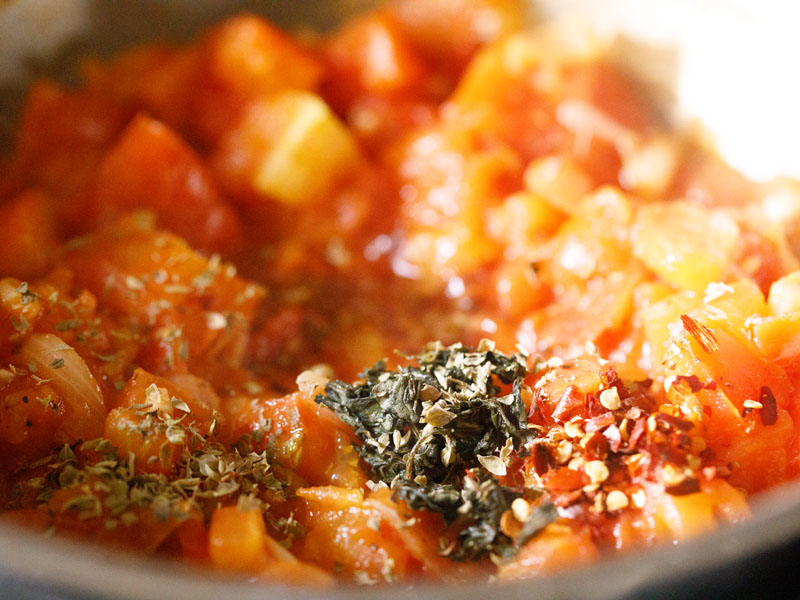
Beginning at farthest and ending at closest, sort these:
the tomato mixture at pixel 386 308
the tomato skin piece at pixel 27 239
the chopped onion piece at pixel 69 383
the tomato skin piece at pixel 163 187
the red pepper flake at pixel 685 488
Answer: the tomato skin piece at pixel 163 187 < the tomato skin piece at pixel 27 239 < the chopped onion piece at pixel 69 383 < the tomato mixture at pixel 386 308 < the red pepper flake at pixel 685 488

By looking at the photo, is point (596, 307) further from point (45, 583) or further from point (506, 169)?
point (45, 583)

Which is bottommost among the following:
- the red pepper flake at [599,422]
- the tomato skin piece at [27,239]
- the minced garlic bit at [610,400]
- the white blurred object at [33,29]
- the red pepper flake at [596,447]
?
the red pepper flake at [596,447]

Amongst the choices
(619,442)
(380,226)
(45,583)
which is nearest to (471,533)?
(619,442)

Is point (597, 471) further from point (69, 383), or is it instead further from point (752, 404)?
point (69, 383)

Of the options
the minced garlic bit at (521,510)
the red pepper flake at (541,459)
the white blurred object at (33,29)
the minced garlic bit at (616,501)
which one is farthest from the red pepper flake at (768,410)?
the white blurred object at (33,29)

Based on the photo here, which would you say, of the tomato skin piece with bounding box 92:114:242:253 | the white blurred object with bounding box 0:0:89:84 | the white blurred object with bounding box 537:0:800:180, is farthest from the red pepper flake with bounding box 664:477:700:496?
the white blurred object with bounding box 0:0:89:84

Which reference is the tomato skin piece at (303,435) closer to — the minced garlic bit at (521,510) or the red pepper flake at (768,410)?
the minced garlic bit at (521,510)

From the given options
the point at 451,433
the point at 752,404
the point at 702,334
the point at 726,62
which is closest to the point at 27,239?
the point at 451,433
